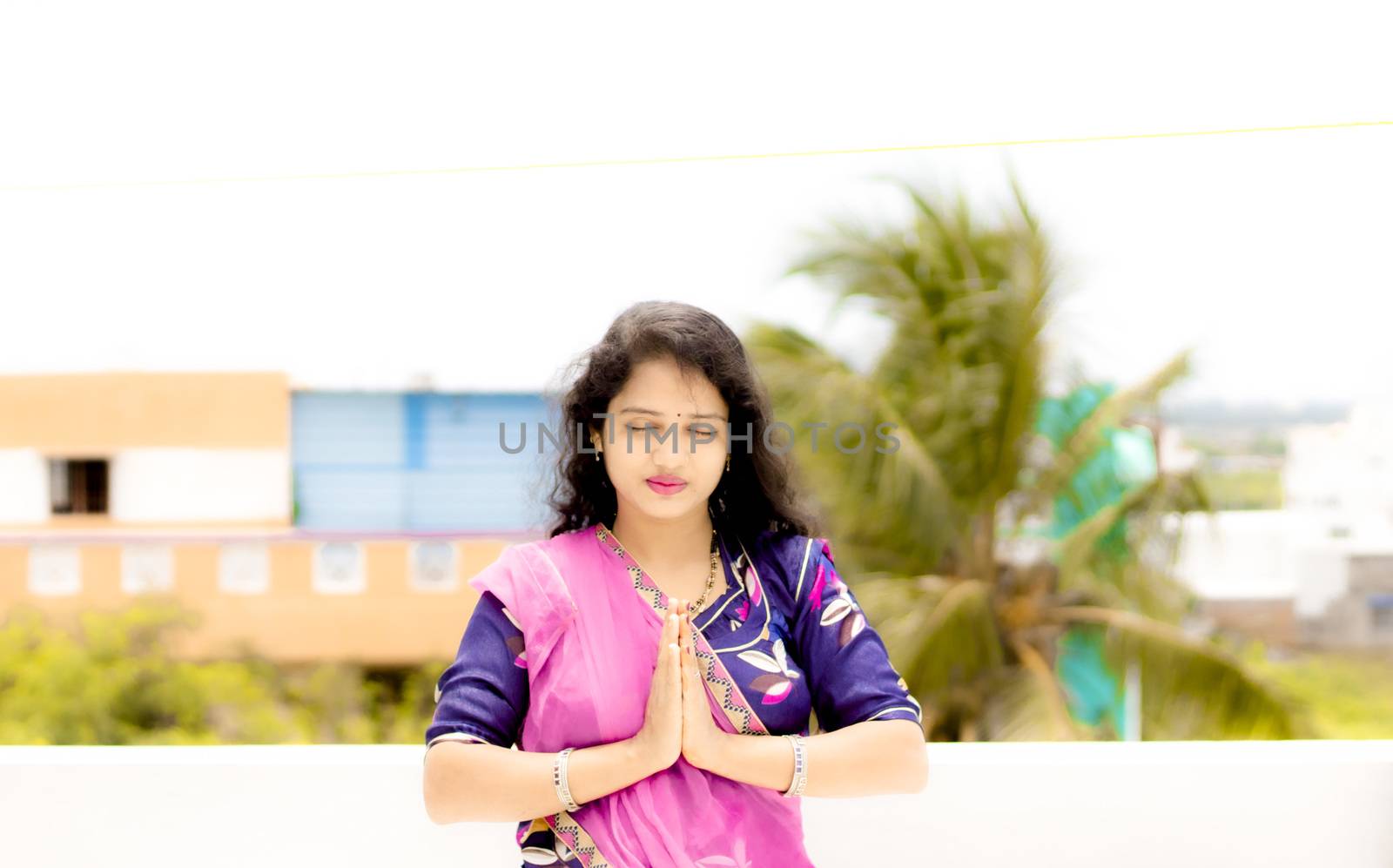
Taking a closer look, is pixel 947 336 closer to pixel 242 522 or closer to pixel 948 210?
pixel 948 210

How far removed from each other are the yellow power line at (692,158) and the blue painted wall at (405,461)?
161 centimetres

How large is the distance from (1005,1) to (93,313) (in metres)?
5.05

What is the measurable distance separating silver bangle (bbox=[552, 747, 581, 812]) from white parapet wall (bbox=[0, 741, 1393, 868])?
82cm

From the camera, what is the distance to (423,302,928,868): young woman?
100cm

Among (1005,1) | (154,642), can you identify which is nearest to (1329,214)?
(1005,1)

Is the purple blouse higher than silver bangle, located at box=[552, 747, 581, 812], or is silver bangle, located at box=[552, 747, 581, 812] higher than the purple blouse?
the purple blouse

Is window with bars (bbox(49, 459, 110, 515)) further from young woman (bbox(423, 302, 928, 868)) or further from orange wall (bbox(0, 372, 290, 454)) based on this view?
young woman (bbox(423, 302, 928, 868))

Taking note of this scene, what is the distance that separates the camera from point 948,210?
4332mm

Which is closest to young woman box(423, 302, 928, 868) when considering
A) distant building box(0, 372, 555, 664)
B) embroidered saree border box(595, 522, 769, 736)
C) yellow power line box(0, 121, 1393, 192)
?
embroidered saree border box(595, 522, 769, 736)

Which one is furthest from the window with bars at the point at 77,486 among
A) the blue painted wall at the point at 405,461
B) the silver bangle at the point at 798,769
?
the silver bangle at the point at 798,769

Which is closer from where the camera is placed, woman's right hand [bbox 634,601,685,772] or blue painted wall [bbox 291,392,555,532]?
woman's right hand [bbox 634,601,685,772]

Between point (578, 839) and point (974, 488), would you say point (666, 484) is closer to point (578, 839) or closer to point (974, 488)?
point (578, 839)

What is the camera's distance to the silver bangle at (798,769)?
40.1 inches

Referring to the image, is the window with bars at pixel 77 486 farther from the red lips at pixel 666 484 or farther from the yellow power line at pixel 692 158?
the red lips at pixel 666 484
